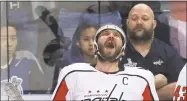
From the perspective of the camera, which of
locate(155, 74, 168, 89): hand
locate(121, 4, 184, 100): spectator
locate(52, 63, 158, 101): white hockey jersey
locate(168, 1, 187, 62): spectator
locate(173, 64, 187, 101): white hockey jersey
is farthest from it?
locate(168, 1, 187, 62): spectator

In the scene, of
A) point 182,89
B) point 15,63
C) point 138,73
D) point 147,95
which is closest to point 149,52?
point 138,73

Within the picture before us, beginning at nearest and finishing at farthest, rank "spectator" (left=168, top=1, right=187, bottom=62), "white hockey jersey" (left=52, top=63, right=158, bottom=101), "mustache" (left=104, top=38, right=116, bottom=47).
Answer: "white hockey jersey" (left=52, top=63, right=158, bottom=101), "mustache" (left=104, top=38, right=116, bottom=47), "spectator" (left=168, top=1, right=187, bottom=62)

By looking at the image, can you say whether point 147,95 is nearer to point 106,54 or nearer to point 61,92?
point 106,54

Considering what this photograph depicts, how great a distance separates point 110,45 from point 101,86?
0.33 metres

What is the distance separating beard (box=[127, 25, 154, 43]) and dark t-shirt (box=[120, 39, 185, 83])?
70mm

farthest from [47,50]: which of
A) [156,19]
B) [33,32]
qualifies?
[156,19]

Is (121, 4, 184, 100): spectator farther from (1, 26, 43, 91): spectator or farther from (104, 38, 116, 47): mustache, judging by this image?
(1, 26, 43, 91): spectator

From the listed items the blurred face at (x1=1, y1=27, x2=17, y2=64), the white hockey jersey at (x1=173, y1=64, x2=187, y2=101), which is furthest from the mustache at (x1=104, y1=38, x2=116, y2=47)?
the blurred face at (x1=1, y1=27, x2=17, y2=64)

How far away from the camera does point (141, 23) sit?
4.84 metres

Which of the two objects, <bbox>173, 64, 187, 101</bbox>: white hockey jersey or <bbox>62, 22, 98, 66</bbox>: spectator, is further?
<bbox>62, 22, 98, 66</bbox>: spectator

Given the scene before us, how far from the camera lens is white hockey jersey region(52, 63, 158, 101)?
379 centimetres

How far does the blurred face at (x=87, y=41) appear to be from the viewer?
491 cm

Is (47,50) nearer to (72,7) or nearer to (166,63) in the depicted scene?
(72,7)

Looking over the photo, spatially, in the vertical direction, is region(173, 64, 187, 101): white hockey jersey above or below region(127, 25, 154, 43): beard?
below
